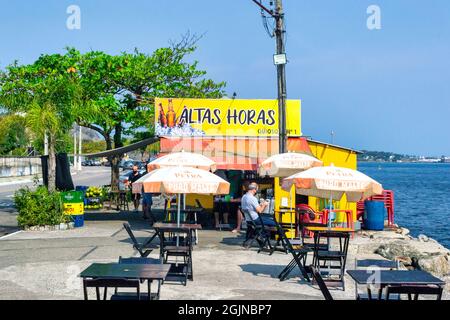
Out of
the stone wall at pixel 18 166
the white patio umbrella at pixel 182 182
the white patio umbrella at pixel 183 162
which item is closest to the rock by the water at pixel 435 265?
the white patio umbrella at pixel 183 162

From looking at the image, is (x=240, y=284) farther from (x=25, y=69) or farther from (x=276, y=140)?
(x=25, y=69)

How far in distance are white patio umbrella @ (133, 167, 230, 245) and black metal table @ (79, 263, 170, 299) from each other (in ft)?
10.6

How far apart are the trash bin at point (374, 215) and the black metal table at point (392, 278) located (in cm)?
1190

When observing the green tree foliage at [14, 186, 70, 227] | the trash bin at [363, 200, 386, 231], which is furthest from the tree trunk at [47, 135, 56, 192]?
the trash bin at [363, 200, 386, 231]

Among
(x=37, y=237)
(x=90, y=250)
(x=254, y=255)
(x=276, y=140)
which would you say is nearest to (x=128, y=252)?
(x=90, y=250)

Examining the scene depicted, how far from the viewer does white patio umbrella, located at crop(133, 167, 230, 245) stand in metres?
11.1

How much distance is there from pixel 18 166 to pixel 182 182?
52491 millimetres

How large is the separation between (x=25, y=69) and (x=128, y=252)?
13.6m

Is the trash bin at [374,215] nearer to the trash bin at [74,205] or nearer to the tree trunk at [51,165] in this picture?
the trash bin at [74,205]

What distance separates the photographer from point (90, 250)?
44.5ft

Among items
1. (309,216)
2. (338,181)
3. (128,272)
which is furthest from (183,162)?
(128,272)

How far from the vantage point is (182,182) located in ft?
36.4

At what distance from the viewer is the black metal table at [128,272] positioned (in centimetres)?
705

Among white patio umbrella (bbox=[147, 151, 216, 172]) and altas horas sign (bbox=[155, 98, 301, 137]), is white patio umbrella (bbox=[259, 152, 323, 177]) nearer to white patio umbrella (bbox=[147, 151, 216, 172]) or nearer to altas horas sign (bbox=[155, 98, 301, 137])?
white patio umbrella (bbox=[147, 151, 216, 172])
